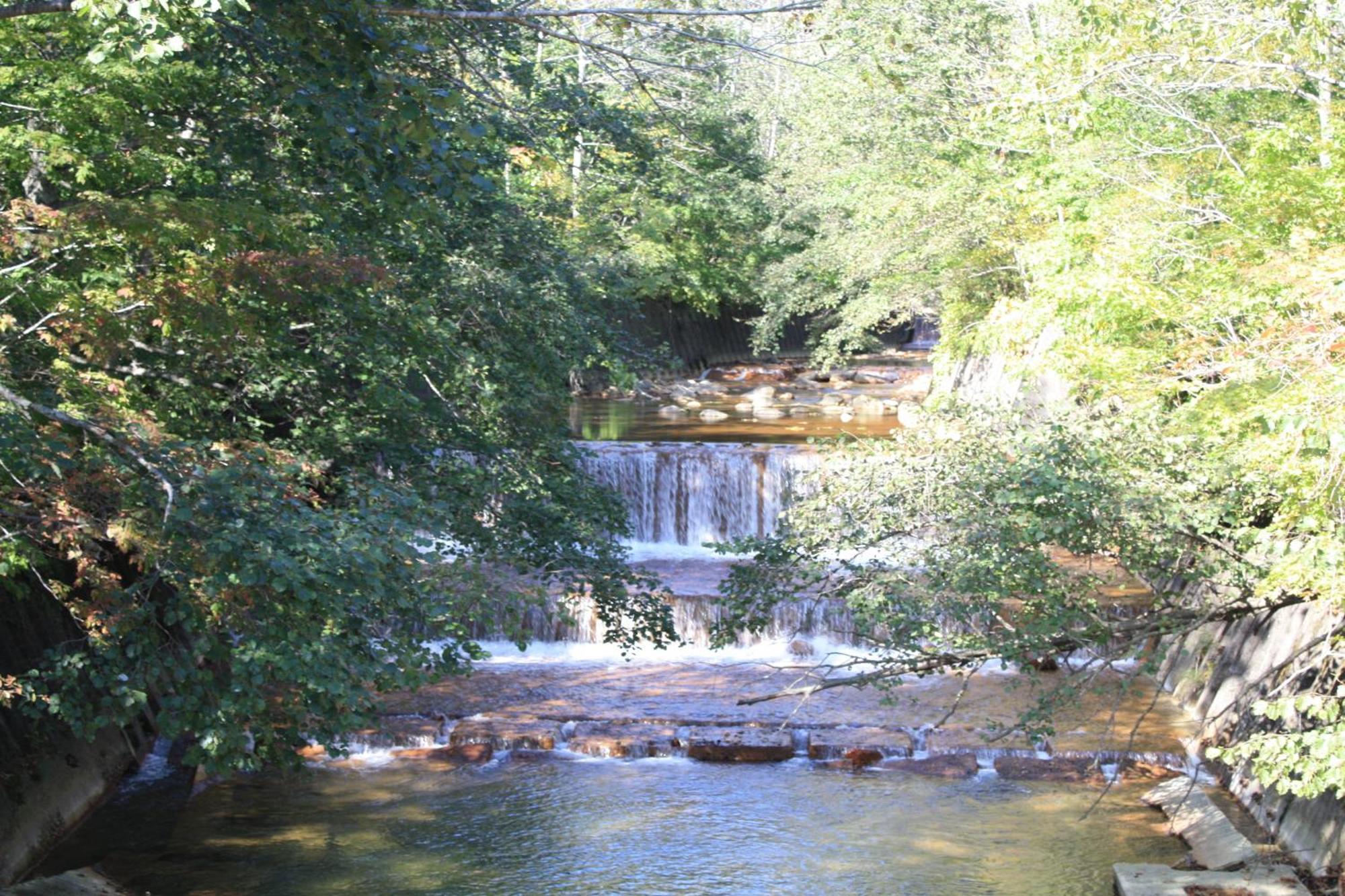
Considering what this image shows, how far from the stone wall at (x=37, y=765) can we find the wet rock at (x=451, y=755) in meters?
2.43

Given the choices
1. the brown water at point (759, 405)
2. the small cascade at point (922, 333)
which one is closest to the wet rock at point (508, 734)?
the brown water at point (759, 405)

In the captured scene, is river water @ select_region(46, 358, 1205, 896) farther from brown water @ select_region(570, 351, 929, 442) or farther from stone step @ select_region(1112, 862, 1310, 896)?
brown water @ select_region(570, 351, 929, 442)

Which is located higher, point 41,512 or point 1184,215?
point 1184,215

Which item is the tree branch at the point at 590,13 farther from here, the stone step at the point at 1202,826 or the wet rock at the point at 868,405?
the wet rock at the point at 868,405

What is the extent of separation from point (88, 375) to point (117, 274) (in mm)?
681

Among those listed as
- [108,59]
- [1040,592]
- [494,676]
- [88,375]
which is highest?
[108,59]

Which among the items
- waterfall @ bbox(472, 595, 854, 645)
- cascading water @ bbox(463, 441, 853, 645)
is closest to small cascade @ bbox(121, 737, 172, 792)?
waterfall @ bbox(472, 595, 854, 645)

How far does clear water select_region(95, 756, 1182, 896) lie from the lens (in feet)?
30.7

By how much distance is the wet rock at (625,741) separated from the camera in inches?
477

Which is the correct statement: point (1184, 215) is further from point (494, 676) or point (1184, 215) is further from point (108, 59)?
point (108, 59)

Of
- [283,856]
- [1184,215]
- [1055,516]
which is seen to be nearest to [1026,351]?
[1184,215]

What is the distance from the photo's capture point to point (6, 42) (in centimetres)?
786

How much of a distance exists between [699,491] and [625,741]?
8.11 m

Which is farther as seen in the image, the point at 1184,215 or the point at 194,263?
the point at 1184,215
